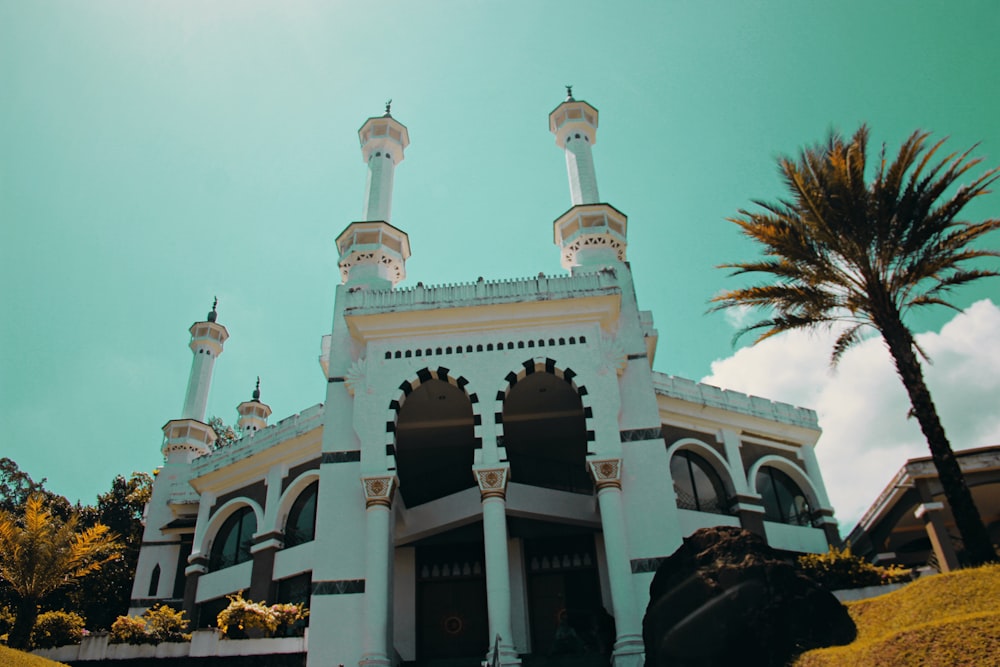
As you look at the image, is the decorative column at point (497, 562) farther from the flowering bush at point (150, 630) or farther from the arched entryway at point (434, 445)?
the flowering bush at point (150, 630)

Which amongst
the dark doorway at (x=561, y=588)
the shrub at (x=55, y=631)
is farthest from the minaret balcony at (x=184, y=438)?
the dark doorway at (x=561, y=588)

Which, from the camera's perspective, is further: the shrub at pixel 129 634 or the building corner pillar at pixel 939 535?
the shrub at pixel 129 634

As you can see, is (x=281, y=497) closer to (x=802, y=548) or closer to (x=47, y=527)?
(x=47, y=527)

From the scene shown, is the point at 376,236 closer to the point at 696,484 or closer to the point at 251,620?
the point at 251,620

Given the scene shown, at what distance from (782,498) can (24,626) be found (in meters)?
20.8

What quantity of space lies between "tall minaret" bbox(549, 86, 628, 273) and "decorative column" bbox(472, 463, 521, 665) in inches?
262

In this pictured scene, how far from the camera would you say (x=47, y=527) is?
60.8ft

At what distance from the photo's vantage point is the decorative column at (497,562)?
14875 mm

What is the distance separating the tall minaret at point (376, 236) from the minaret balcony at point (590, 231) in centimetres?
471

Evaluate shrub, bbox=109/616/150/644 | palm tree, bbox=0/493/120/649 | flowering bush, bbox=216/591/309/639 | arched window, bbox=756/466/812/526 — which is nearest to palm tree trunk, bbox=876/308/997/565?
arched window, bbox=756/466/812/526

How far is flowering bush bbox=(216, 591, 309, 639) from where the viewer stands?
18.0 m

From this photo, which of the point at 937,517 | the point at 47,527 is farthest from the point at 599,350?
the point at 47,527

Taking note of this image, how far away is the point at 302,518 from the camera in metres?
24.0

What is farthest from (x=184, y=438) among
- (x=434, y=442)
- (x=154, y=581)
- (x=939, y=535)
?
(x=939, y=535)
